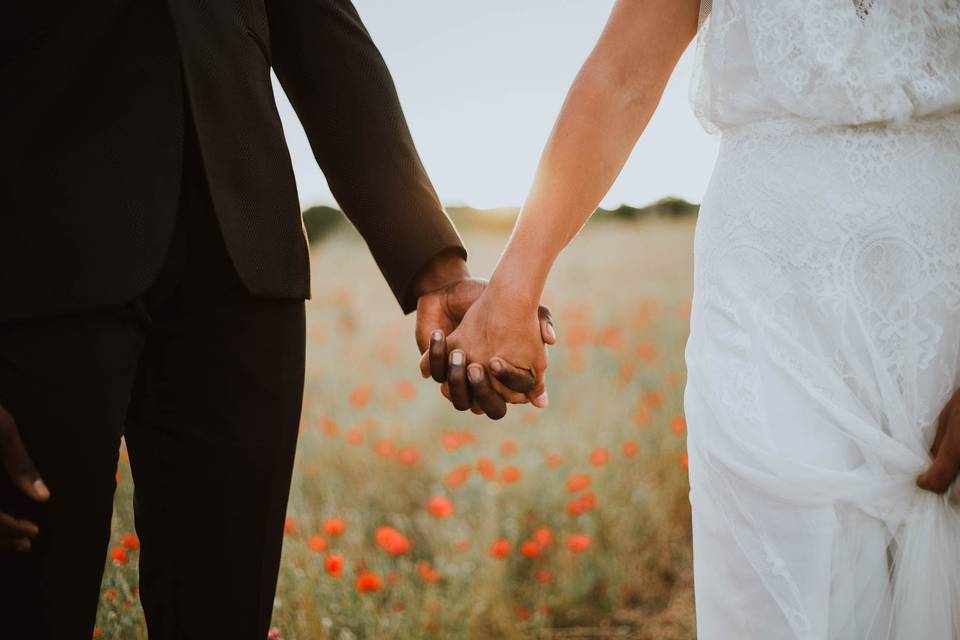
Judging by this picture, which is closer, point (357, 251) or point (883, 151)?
point (883, 151)

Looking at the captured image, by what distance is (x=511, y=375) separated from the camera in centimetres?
166

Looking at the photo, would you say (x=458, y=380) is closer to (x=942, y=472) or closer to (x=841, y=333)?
(x=841, y=333)

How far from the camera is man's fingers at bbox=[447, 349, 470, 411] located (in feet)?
5.42

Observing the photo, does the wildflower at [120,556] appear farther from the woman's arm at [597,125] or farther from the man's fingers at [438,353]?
the woman's arm at [597,125]

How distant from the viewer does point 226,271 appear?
1.36 metres

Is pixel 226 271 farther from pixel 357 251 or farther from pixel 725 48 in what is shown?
pixel 357 251

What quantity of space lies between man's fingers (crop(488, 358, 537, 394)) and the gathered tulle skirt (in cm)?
46

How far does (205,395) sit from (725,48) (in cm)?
118

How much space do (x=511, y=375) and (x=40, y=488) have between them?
0.94 meters

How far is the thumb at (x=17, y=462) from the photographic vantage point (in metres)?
1.04

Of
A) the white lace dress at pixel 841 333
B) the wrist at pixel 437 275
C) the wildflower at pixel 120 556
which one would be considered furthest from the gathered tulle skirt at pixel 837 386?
the wildflower at pixel 120 556

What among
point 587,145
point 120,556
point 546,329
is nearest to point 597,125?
point 587,145

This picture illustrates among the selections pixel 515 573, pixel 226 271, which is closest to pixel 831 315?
pixel 226 271

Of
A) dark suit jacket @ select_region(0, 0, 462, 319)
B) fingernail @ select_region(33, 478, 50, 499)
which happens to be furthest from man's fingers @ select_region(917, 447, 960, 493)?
fingernail @ select_region(33, 478, 50, 499)
